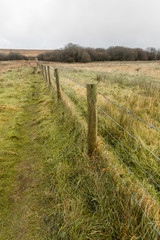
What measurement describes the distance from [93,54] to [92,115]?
7355 centimetres

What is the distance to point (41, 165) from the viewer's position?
2748 mm

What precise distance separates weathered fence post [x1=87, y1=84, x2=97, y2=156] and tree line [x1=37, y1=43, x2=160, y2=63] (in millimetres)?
60877

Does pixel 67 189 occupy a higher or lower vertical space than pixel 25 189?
higher

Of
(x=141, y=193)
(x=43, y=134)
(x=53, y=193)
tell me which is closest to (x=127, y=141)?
(x=141, y=193)

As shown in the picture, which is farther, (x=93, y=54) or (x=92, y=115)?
(x=93, y=54)

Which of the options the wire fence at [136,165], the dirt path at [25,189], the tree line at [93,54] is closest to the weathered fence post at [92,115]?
the wire fence at [136,165]

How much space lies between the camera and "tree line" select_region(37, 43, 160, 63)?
58.7 m

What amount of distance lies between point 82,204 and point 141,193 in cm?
81

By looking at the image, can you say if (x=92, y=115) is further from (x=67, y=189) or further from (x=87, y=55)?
(x=87, y=55)

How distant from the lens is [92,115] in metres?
2.18

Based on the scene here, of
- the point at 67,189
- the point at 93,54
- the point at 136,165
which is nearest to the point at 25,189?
the point at 67,189

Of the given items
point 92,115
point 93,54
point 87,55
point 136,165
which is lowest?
point 136,165

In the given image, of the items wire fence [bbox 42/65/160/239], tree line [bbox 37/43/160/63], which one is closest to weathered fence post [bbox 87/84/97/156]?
wire fence [bbox 42/65/160/239]

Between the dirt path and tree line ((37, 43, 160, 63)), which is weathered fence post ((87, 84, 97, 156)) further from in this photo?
tree line ((37, 43, 160, 63))
